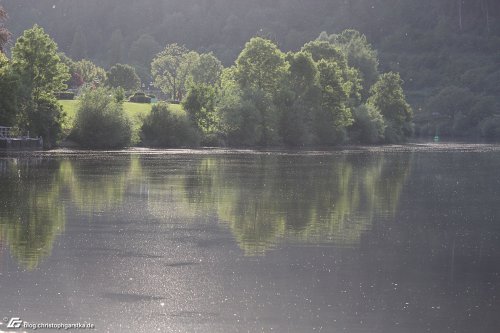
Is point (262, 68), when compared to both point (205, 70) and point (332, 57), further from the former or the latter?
point (205, 70)

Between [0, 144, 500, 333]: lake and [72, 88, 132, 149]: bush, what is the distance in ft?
168

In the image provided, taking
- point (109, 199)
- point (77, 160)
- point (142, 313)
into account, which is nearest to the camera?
point (142, 313)

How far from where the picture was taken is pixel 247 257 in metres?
25.5

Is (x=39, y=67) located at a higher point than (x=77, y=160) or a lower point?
higher

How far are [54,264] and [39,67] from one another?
79.5 metres

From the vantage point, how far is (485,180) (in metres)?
60.9

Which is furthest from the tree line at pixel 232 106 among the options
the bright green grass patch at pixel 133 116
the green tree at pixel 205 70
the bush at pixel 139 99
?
the green tree at pixel 205 70

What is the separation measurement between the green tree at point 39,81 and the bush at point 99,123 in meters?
3.26

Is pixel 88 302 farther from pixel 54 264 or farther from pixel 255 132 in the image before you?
pixel 255 132

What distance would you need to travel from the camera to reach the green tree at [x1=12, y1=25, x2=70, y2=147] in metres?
96.8

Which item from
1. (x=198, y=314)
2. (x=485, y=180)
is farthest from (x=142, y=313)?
(x=485, y=180)

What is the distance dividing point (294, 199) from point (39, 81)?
62.6 m

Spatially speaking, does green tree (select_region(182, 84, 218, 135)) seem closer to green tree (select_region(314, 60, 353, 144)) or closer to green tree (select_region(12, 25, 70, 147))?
green tree (select_region(314, 60, 353, 144))

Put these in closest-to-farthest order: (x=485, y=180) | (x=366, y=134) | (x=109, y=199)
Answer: (x=109, y=199)
(x=485, y=180)
(x=366, y=134)
